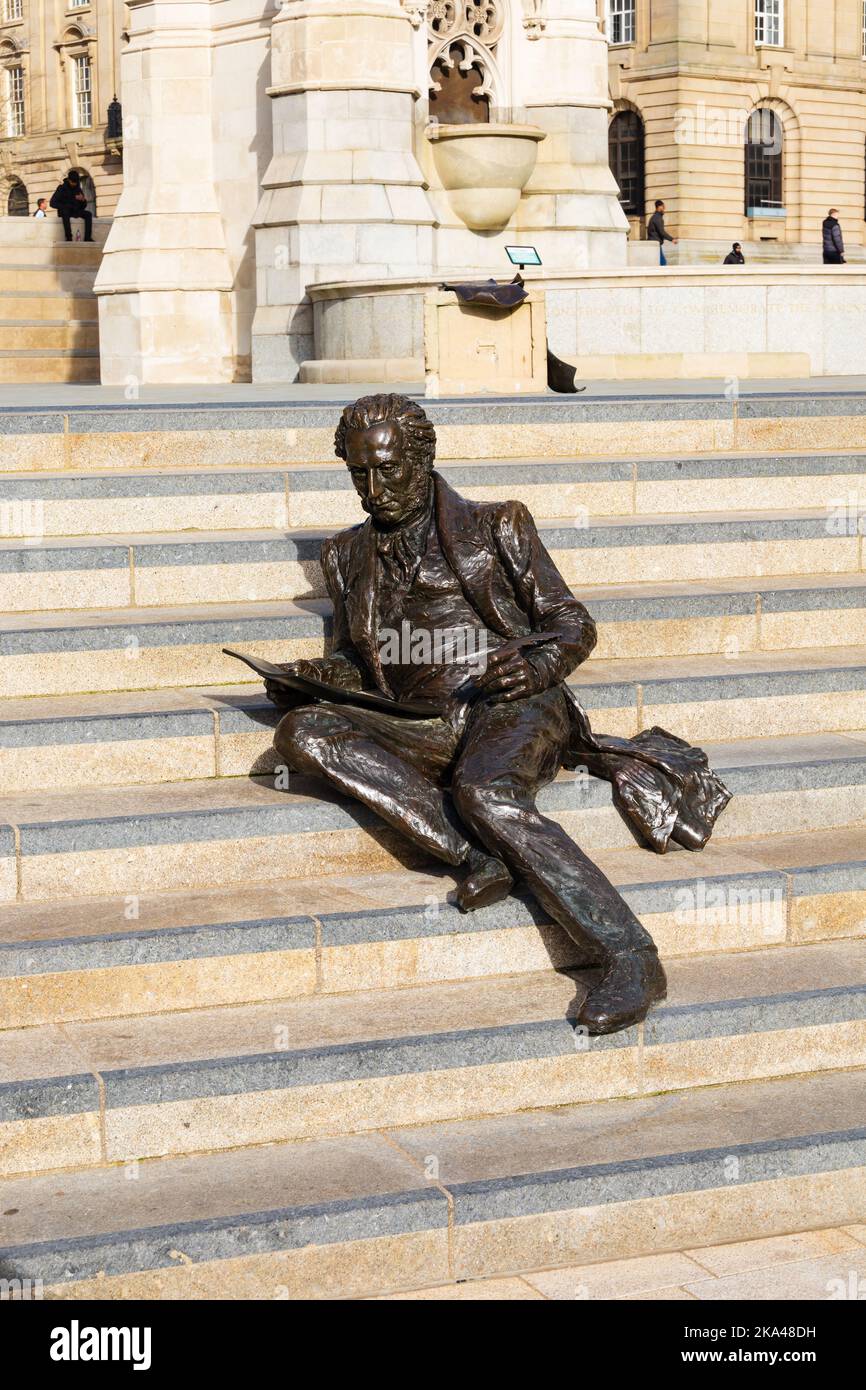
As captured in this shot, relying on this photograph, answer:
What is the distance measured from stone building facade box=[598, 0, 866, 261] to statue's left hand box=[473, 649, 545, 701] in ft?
153

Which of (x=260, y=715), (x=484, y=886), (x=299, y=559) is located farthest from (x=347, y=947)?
(x=299, y=559)

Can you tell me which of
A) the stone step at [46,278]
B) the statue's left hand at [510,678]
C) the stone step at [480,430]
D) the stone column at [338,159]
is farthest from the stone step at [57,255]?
the statue's left hand at [510,678]

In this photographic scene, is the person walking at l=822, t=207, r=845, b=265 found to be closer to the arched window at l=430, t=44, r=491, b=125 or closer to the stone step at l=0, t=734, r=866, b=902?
the arched window at l=430, t=44, r=491, b=125

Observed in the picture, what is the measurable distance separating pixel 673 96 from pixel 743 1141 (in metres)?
51.7

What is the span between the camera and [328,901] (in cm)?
614

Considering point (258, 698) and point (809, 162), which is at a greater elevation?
point (809, 162)

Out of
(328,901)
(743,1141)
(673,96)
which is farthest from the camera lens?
(673,96)

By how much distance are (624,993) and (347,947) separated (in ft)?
2.77

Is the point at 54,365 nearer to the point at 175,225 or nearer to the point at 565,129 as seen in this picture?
the point at 175,225

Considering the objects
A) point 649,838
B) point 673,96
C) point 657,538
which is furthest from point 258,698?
point 673,96

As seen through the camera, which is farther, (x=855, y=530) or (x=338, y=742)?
(x=855, y=530)

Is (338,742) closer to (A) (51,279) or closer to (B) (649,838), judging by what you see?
(B) (649,838)

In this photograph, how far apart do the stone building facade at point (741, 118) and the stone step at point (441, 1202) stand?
4790cm

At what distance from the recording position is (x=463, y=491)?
29.0 ft
